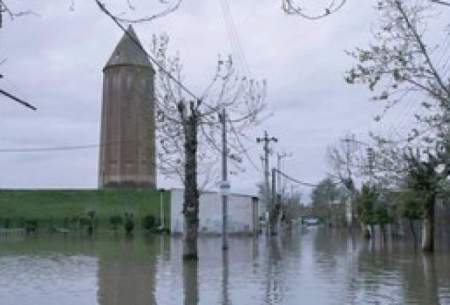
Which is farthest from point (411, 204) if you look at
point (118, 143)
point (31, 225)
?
point (118, 143)

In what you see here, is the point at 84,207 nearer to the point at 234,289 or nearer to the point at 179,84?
the point at 179,84

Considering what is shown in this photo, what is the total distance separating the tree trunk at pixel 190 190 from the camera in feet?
81.3

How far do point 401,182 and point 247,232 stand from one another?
30.2 m

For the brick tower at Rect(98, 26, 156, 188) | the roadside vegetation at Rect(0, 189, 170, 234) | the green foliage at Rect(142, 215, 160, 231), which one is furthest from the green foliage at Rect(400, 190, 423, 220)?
the brick tower at Rect(98, 26, 156, 188)

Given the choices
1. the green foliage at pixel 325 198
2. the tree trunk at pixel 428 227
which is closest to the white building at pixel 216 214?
the tree trunk at pixel 428 227

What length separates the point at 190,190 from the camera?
81.9 feet

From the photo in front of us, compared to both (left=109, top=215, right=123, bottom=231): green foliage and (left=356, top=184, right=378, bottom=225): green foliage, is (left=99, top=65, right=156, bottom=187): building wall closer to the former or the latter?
(left=109, top=215, right=123, bottom=231): green foliage

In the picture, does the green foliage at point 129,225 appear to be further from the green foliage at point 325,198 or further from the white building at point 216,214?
the green foliage at point 325,198

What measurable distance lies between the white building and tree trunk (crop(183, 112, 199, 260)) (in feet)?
101

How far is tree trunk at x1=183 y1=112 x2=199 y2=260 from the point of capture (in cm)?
2478

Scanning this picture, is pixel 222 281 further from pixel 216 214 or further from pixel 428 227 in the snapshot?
pixel 216 214

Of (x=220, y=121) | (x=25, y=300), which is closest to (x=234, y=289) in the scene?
(x=25, y=300)

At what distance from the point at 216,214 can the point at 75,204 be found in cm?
1986

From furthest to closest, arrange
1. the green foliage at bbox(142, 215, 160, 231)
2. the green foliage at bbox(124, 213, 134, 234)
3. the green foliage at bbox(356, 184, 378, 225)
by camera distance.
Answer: the green foliage at bbox(142, 215, 160, 231)
the green foliage at bbox(124, 213, 134, 234)
the green foliage at bbox(356, 184, 378, 225)
